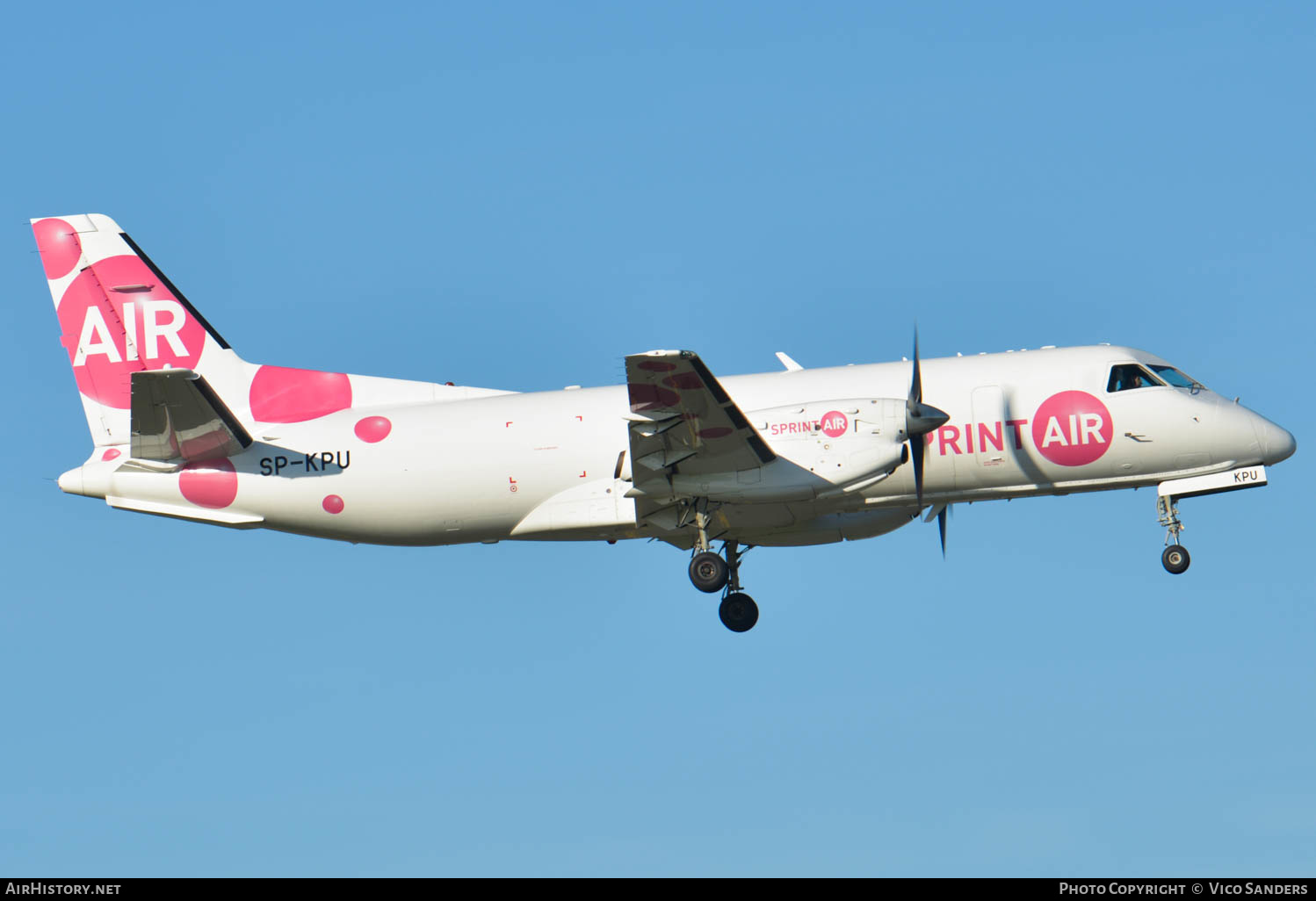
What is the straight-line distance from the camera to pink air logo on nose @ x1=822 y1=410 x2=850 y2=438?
22609 millimetres

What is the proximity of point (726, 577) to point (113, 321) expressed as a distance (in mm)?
11678

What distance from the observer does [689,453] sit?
2284cm

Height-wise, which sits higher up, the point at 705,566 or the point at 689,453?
the point at 689,453

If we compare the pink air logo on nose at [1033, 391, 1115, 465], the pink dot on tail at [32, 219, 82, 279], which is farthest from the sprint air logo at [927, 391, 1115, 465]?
the pink dot on tail at [32, 219, 82, 279]

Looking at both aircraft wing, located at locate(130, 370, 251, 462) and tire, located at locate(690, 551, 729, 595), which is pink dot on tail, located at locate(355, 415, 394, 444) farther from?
tire, located at locate(690, 551, 729, 595)

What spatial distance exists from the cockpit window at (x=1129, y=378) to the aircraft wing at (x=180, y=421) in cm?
1427

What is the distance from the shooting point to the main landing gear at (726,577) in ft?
77.0

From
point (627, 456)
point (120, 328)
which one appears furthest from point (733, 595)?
point (120, 328)

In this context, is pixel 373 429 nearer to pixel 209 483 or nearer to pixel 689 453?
pixel 209 483

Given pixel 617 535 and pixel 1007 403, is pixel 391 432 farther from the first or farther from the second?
pixel 1007 403

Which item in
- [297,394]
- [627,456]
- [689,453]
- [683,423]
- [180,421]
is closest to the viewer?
[683,423]

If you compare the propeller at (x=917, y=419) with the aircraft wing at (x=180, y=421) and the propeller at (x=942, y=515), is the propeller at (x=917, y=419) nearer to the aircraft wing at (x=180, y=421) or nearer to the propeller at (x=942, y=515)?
the propeller at (x=942, y=515)
